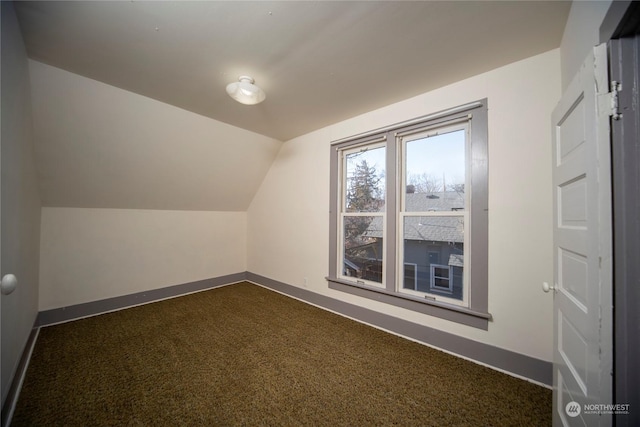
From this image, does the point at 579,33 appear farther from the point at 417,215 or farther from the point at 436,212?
the point at 417,215

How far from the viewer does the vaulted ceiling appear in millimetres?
1327

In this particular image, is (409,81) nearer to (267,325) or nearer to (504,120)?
(504,120)

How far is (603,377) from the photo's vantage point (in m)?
0.81

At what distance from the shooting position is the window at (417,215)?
1929 millimetres

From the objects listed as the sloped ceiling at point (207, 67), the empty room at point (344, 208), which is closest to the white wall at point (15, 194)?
the empty room at point (344, 208)

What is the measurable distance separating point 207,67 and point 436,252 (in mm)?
2644

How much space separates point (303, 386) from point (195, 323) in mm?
1606

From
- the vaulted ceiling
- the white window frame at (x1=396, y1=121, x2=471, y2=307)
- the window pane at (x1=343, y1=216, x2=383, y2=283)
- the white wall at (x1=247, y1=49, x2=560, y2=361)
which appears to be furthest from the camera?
the window pane at (x1=343, y1=216, x2=383, y2=283)

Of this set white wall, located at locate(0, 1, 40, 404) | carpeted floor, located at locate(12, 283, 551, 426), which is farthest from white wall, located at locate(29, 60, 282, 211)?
carpeted floor, located at locate(12, 283, 551, 426)

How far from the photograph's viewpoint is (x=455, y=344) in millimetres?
1988

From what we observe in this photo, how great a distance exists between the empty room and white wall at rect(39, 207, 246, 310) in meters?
0.03

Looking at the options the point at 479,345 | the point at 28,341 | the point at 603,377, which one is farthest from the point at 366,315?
the point at 28,341

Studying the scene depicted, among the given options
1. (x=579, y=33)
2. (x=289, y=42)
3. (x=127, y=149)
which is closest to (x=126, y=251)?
(x=127, y=149)
